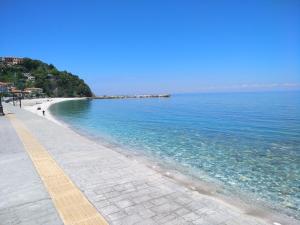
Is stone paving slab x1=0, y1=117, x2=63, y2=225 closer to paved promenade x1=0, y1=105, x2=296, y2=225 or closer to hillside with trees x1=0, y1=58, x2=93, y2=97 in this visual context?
paved promenade x1=0, y1=105, x2=296, y2=225

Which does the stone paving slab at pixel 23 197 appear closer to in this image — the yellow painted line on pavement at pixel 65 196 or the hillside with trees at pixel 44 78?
the yellow painted line on pavement at pixel 65 196

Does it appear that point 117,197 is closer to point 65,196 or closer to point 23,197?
point 65,196

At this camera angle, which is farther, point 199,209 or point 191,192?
point 191,192

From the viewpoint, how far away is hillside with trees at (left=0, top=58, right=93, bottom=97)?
124188 millimetres

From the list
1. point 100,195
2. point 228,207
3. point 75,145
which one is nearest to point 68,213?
point 100,195

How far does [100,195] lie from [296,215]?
4803mm

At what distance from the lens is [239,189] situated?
26.2 ft

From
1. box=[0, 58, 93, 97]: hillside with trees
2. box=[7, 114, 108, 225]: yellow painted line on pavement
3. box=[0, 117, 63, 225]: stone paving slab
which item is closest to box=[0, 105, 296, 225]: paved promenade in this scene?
box=[0, 117, 63, 225]: stone paving slab

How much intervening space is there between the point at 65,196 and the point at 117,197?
122 cm

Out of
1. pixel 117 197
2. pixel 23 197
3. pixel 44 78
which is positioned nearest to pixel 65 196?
pixel 23 197

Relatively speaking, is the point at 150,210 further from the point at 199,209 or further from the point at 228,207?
the point at 228,207

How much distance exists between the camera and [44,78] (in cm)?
12569

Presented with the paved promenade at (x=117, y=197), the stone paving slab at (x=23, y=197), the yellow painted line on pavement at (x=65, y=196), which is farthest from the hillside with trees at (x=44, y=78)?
the paved promenade at (x=117, y=197)

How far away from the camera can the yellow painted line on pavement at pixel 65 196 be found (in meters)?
4.82
